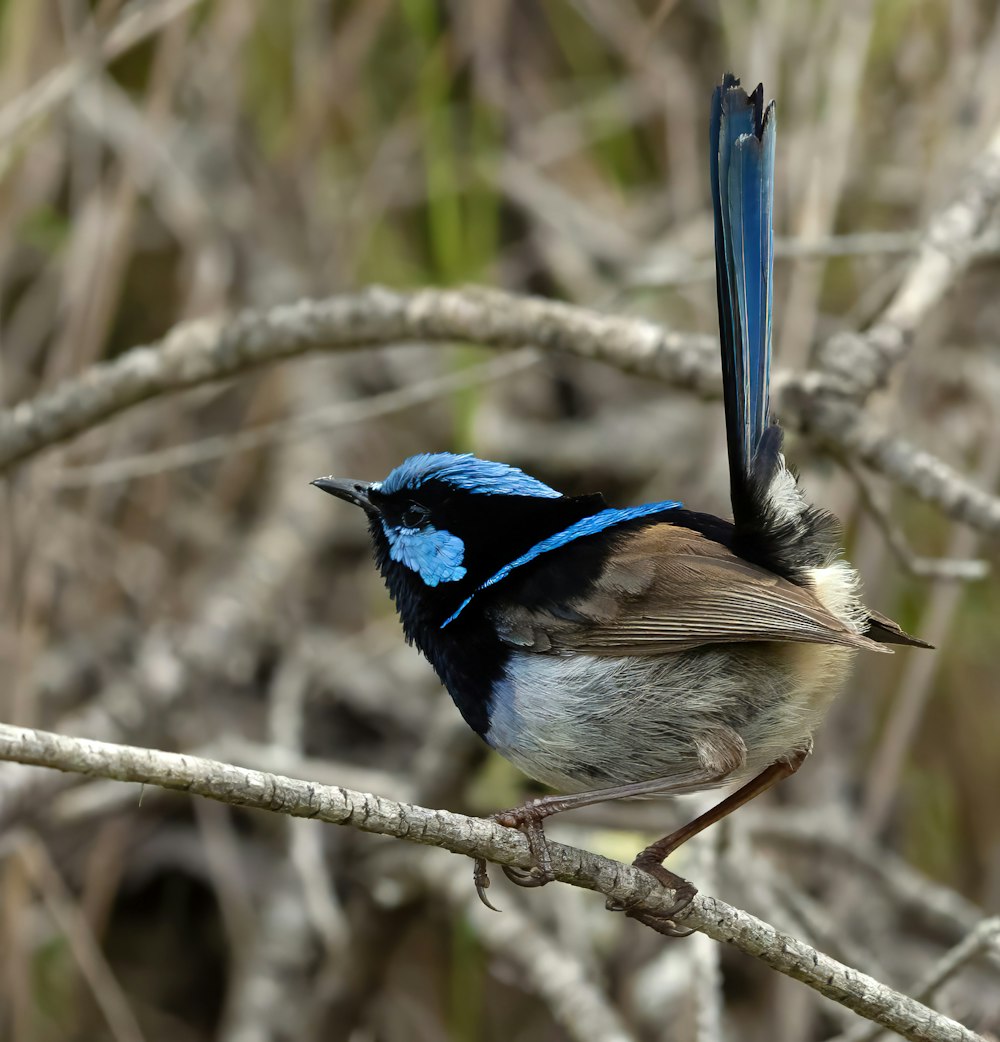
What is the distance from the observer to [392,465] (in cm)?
Result: 583

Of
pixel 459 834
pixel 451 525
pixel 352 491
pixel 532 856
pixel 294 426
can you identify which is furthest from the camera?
pixel 294 426

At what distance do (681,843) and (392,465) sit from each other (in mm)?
3321

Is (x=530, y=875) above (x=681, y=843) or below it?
below

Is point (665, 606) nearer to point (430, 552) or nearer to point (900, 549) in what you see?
point (430, 552)

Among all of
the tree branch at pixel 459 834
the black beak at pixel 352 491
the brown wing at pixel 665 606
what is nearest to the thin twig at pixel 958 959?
the tree branch at pixel 459 834

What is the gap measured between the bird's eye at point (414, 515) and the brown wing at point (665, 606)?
304 millimetres

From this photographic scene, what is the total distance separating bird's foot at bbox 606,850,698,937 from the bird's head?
2.04ft

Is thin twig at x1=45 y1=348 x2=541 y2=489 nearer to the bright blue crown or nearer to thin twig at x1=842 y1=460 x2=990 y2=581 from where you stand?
the bright blue crown

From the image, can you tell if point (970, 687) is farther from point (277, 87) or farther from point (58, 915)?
point (277, 87)

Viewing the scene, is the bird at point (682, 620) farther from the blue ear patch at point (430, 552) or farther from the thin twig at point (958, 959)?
the thin twig at point (958, 959)

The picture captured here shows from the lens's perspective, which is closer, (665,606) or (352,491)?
(665,606)

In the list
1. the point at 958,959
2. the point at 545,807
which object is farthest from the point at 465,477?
the point at 958,959

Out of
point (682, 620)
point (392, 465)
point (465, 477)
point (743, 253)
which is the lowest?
point (682, 620)

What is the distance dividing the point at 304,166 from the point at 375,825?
148 inches
